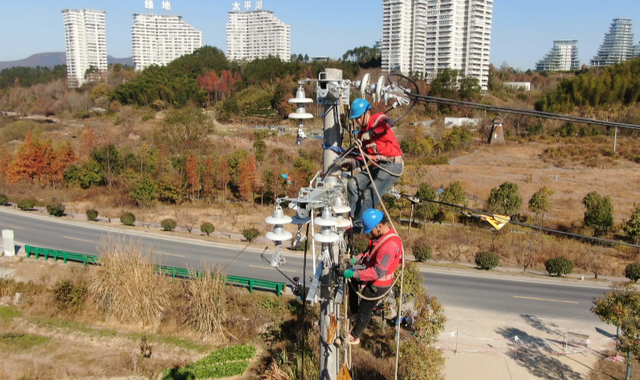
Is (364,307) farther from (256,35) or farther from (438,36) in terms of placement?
(256,35)

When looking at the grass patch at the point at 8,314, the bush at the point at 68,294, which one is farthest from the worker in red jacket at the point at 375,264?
the grass patch at the point at 8,314

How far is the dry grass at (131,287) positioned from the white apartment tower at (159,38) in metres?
115

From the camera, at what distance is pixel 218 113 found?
58.4 meters

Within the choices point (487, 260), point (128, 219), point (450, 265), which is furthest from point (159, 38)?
point (487, 260)

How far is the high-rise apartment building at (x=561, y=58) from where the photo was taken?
158125 millimetres

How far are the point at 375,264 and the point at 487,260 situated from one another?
1388 centimetres

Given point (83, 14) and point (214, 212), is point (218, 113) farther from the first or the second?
point (83, 14)

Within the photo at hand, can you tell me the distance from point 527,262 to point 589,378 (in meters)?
7.85

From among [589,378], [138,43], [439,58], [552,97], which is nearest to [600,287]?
[589,378]

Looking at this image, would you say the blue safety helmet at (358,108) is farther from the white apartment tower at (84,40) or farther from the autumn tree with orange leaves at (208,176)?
the white apartment tower at (84,40)

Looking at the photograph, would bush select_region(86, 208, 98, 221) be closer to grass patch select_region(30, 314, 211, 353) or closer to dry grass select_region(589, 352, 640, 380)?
grass patch select_region(30, 314, 211, 353)

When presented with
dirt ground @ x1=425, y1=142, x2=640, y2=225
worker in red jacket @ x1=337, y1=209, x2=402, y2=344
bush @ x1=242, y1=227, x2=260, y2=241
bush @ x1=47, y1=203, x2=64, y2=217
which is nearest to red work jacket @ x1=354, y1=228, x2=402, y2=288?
worker in red jacket @ x1=337, y1=209, x2=402, y2=344

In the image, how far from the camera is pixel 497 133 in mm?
45344

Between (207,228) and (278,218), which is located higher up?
(278,218)
